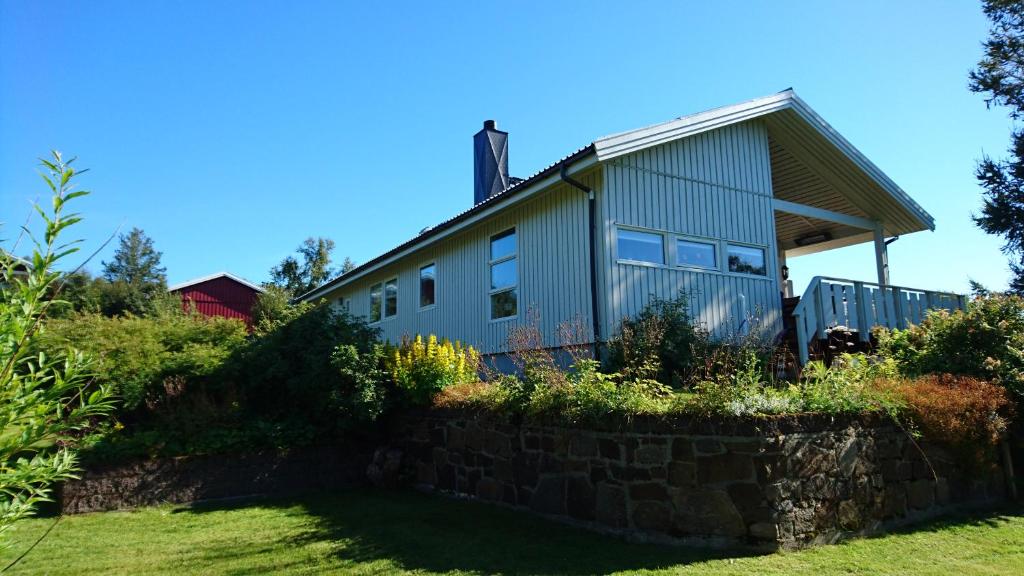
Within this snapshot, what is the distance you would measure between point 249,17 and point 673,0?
538 centimetres

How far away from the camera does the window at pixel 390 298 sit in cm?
1658

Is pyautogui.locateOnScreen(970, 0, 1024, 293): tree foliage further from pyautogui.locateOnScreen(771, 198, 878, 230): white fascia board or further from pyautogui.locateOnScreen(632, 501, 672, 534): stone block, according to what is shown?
pyautogui.locateOnScreen(632, 501, 672, 534): stone block

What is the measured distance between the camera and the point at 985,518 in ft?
20.5

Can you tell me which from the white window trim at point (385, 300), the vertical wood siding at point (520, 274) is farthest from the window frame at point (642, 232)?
the white window trim at point (385, 300)

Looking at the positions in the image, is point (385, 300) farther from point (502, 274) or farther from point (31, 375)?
point (31, 375)

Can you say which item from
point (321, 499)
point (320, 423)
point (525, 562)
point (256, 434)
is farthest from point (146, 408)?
point (525, 562)

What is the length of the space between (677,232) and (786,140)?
12.6ft

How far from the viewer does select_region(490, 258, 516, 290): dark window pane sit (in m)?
11.7

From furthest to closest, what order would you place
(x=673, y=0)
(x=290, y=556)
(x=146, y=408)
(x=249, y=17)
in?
(x=146, y=408) → (x=673, y=0) → (x=249, y=17) → (x=290, y=556)

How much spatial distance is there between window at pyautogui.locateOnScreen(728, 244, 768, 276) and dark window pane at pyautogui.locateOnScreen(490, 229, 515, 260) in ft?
12.9

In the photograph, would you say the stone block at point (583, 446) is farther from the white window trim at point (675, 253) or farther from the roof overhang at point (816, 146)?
the roof overhang at point (816, 146)

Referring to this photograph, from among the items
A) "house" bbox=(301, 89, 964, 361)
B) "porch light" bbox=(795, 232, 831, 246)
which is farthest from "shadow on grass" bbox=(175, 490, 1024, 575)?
"porch light" bbox=(795, 232, 831, 246)

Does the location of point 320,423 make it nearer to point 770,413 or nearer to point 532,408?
point 532,408

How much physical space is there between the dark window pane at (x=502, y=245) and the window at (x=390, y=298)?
4965 mm
